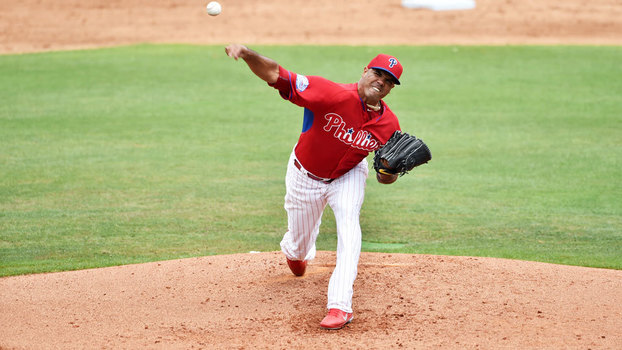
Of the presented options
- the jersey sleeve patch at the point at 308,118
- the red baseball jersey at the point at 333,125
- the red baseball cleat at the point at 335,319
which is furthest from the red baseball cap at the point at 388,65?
the red baseball cleat at the point at 335,319

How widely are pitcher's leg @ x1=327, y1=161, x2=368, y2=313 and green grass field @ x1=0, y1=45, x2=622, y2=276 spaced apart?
230 centimetres

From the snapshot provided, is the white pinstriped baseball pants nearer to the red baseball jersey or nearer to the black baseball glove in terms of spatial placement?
the red baseball jersey

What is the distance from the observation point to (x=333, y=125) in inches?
213

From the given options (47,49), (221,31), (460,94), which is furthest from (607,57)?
(47,49)

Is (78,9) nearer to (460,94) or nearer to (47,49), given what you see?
(47,49)

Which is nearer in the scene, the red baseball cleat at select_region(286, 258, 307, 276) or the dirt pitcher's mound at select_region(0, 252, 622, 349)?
the dirt pitcher's mound at select_region(0, 252, 622, 349)

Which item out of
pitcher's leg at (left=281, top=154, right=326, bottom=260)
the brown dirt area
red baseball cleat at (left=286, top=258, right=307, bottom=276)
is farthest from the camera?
red baseball cleat at (left=286, top=258, right=307, bottom=276)

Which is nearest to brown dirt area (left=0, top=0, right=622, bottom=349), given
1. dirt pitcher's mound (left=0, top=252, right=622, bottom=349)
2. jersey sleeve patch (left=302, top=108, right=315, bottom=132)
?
dirt pitcher's mound (left=0, top=252, right=622, bottom=349)

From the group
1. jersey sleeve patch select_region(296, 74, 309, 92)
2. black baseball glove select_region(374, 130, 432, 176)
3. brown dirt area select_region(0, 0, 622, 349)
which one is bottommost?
brown dirt area select_region(0, 0, 622, 349)

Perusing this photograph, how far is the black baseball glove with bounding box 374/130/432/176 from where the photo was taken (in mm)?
5504

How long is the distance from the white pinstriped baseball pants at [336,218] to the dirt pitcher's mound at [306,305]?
303 mm

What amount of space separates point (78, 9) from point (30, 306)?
21.4 metres

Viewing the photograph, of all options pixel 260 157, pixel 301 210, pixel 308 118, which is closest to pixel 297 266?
pixel 301 210

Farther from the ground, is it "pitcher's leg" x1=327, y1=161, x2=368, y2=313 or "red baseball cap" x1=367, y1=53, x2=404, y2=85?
"red baseball cap" x1=367, y1=53, x2=404, y2=85
